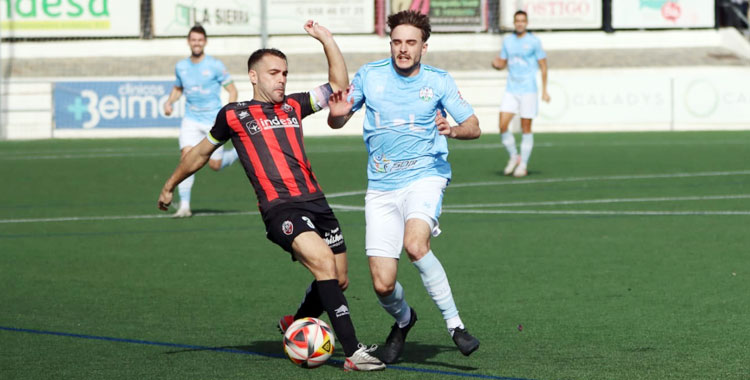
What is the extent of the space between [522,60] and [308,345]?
1305 cm

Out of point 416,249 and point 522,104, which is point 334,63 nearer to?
point 416,249

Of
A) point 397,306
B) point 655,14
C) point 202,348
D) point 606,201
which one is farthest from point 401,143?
point 655,14

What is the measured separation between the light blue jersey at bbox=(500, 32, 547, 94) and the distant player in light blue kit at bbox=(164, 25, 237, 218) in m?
5.52

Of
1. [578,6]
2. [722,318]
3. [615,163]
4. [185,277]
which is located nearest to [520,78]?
[615,163]

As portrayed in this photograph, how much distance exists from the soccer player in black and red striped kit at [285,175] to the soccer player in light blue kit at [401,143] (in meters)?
0.23

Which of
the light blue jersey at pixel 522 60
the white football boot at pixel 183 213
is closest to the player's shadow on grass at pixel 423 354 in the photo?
the white football boot at pixel 183 213

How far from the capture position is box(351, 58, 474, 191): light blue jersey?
7.15 m

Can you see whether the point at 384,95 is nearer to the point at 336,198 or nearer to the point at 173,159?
the point at 336,198

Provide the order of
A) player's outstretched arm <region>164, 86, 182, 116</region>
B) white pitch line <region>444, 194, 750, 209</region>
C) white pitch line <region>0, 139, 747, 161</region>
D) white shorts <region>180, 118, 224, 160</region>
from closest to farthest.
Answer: white shorts <region>180, 118, 224, 160</region>
white pitch line <region>444, 194, 750, 209</region>
player's outstretched arm <region>164, 86, 182, 116</region>
white pitch line <region>0, 139, 747, 161</region>

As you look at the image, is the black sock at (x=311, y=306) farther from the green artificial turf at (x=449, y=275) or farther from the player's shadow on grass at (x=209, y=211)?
the player's shadow on grass at (x=209, y=211)

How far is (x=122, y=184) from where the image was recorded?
1875 centimetres

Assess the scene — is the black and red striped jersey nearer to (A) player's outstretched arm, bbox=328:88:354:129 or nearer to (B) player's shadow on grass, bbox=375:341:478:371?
(A) player's outstretched arm, bbox=328:88:354:129

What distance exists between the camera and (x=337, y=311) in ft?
22.1

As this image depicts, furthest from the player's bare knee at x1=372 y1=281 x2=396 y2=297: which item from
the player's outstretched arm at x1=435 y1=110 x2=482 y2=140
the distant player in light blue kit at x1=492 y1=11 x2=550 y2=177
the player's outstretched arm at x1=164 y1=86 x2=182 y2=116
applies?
the distant player in light blue kit at x1=492 y1=11 x2=550 y2=177
